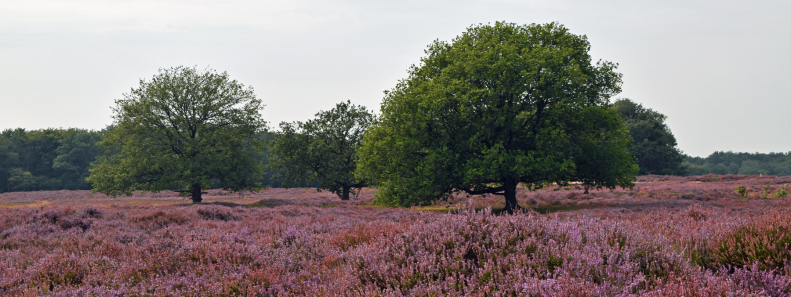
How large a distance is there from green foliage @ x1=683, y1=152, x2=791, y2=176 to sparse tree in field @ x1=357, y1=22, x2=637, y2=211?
8904cm

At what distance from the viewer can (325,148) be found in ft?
103

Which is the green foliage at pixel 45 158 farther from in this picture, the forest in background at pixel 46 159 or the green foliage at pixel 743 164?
the green foliage at pixel 743 164

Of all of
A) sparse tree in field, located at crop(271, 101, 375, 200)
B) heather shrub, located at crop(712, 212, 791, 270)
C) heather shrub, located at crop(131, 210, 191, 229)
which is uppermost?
sparse tree in field, located at crop(271, 101, 375, 200)

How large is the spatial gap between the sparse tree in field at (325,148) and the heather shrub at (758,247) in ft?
89.3

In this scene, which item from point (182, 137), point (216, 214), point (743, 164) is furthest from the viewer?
point (743, 164)

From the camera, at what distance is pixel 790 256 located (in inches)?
156

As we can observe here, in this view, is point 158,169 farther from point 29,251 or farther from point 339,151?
point 29,251

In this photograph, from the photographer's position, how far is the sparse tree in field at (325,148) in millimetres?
31453

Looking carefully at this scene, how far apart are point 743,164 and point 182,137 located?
5111 inches

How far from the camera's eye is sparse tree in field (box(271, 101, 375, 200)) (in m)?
31.5

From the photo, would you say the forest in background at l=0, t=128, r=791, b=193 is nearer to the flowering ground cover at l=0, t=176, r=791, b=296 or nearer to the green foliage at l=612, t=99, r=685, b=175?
the green foliage at l=612, t=99, r=685, b=175

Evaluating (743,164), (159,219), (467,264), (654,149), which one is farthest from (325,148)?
(743,164)

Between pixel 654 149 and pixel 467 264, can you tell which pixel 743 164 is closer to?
pixel 654 149

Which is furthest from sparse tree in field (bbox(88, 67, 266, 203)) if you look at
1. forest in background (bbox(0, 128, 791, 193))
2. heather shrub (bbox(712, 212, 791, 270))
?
forest in background (bbox(0, 128, 791, 193))
